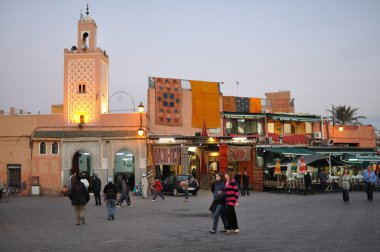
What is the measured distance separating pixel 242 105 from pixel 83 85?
13.4m

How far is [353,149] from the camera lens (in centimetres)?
4191

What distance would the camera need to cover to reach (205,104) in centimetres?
3906

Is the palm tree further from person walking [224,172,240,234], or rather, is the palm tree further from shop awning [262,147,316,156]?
person walking [224,172,240,234]

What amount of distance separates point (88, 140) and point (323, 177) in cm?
1663

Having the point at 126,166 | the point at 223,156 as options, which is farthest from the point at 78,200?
the point at 223,156

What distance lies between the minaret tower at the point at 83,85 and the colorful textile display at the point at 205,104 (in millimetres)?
7286

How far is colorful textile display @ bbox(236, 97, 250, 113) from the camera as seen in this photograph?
134 feet

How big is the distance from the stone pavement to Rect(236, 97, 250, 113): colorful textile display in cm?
2135

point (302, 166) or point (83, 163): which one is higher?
point (83, 163)

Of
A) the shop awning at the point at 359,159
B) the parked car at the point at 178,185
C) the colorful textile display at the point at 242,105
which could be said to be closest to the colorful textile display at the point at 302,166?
the shop awning at the point at 359,159

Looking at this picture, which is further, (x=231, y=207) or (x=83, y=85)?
(x=83, y=85)

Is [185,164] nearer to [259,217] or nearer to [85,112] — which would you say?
[85,112]

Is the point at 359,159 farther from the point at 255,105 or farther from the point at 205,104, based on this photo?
the point at 205,104

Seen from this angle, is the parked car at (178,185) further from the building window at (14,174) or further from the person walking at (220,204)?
the person walking at (220,204)
